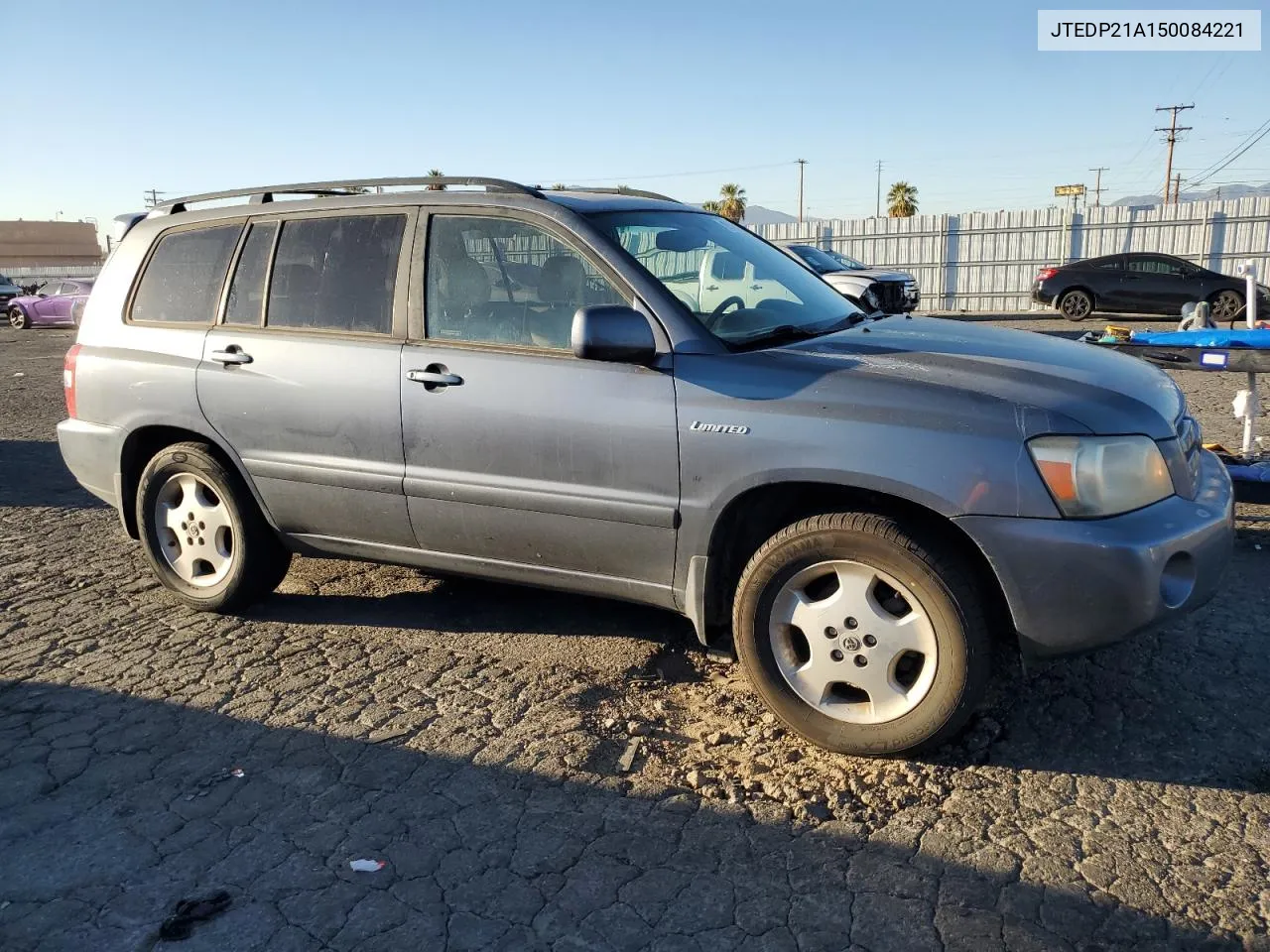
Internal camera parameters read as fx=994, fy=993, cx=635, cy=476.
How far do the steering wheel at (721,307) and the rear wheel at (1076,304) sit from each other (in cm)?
1944

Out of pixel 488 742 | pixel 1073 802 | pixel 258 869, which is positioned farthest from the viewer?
pixel 488 742

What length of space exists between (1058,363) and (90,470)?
14.5 ft

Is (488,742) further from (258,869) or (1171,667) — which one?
(1171,667)

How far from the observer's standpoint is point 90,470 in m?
4.90

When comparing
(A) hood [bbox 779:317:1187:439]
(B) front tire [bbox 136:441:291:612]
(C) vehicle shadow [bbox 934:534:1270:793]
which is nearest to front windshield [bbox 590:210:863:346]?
(A) hood [bbox 779:317:1187:439]

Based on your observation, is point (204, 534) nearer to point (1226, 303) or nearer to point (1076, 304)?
point (1076, 304)

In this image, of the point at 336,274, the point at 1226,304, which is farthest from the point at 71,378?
the point at 1226,304

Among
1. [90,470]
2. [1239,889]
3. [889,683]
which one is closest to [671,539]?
[889,683]

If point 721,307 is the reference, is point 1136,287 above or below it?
below

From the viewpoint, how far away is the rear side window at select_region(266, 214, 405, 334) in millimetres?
4129

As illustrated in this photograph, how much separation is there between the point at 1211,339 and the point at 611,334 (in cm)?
413

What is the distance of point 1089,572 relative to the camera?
2936 millimetres

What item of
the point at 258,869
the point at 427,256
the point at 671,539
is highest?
the point at 427,256

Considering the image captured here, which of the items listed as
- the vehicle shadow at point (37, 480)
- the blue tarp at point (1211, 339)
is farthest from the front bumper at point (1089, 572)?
the vehicle shadow at point (37, 480)
